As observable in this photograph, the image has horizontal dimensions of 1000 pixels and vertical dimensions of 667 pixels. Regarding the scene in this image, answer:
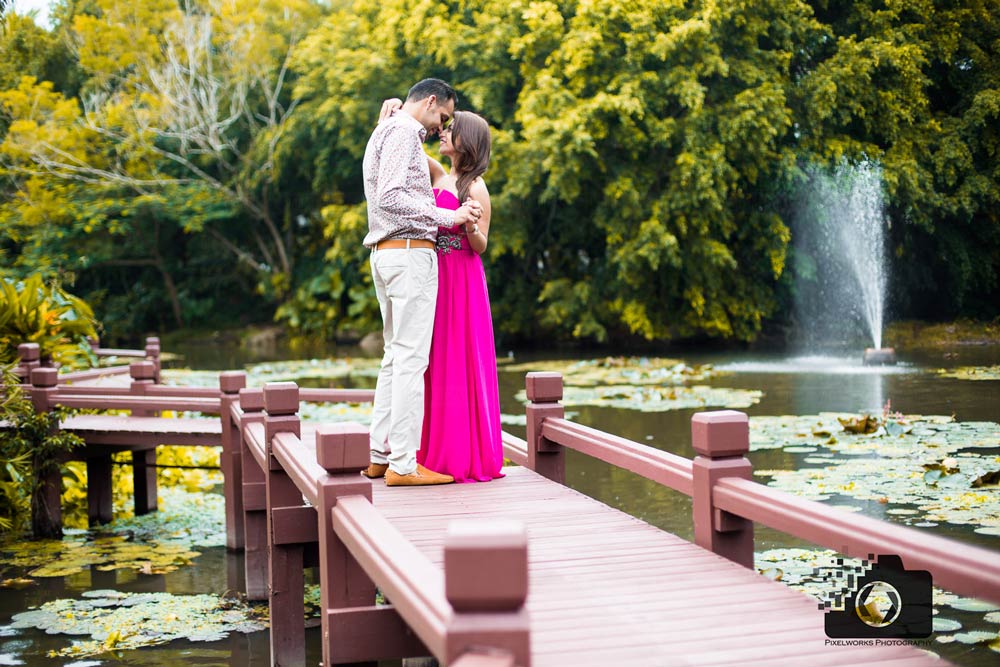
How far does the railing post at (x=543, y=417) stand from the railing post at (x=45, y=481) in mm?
4019

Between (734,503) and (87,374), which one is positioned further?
(87,374)

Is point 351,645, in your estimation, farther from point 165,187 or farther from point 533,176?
point 165,187

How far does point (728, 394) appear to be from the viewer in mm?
11906

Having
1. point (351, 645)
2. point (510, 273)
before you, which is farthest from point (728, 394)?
point (510, 273)

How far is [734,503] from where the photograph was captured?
124 inches

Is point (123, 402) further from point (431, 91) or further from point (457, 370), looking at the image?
point (431, 91)

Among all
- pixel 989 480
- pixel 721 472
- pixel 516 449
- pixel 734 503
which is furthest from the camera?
pixel 989 480

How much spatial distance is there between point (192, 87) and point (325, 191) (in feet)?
13.5

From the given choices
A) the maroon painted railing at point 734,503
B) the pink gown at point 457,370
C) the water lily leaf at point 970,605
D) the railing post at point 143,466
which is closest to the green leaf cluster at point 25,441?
the railing post at point 143,466

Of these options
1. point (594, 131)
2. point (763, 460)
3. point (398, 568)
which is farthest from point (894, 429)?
point (594, 131)

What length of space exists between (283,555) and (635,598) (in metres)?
2.16

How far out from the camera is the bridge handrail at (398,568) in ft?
6.52

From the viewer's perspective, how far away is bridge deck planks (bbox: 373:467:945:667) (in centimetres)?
242

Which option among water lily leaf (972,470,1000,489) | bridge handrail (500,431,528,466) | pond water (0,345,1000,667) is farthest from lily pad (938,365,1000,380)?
bridge handrail (500,431,528,466)
